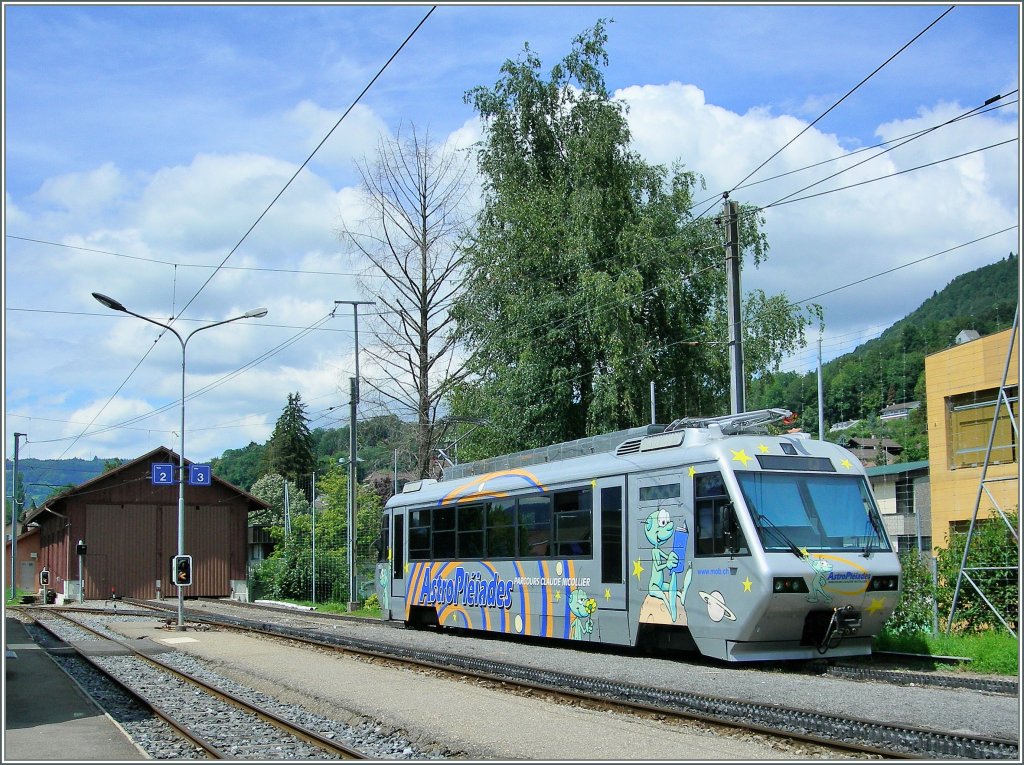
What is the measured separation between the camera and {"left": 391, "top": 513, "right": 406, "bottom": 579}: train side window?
23.2m

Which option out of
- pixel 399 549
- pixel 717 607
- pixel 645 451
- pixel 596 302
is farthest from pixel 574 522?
pixel 596 302

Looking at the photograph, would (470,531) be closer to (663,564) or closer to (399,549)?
(399,549)

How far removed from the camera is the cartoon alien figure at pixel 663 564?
14500mm

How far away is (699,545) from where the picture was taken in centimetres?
1417

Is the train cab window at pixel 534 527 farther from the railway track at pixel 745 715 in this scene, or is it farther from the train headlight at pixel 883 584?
the train headlight at pixel 883 584

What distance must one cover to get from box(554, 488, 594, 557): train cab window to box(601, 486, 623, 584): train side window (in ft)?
1.13

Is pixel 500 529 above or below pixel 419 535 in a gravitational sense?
above

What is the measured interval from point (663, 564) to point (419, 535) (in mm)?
8684

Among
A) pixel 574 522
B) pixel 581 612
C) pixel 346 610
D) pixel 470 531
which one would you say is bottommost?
pixel 346 610

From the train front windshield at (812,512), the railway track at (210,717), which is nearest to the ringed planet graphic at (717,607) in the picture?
the train front windshield at (812,512)

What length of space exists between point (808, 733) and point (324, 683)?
7227 mm

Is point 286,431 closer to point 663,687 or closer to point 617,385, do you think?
point 617,385

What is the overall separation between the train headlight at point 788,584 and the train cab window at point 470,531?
298 inches

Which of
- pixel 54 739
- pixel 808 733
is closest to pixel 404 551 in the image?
pixel 54 739
